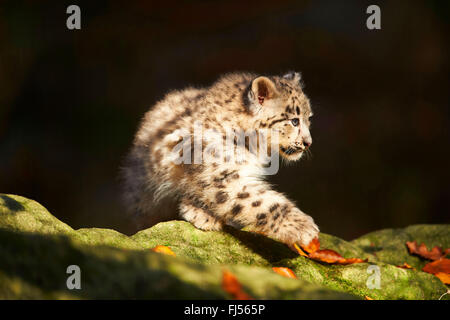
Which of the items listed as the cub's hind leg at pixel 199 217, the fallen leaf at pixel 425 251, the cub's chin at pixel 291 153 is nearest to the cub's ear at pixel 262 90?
the cub's chin at pixel 291 153

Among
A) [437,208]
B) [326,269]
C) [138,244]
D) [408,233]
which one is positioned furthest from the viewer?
[437,208]

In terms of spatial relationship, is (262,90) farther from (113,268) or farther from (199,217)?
(113,268)

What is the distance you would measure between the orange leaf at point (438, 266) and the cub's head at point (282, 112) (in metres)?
1.50

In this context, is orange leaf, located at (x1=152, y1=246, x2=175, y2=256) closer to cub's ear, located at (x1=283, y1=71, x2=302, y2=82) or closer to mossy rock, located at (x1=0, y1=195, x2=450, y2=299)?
mossy rock, located at (x1=0, y1=195, x2=450, y2=299)

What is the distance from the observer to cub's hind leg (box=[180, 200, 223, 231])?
3.52 metres

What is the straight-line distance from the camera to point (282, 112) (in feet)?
12.6

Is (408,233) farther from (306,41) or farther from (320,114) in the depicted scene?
(306,41)

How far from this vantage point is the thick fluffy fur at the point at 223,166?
3301 mm

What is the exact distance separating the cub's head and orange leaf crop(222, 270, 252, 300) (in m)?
1.86

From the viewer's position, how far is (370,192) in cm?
706

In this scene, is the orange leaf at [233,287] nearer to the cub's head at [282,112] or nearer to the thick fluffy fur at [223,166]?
the thick fluffy fur at [223,166]

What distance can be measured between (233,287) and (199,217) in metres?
1.54

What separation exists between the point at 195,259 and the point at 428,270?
2.25 metres
